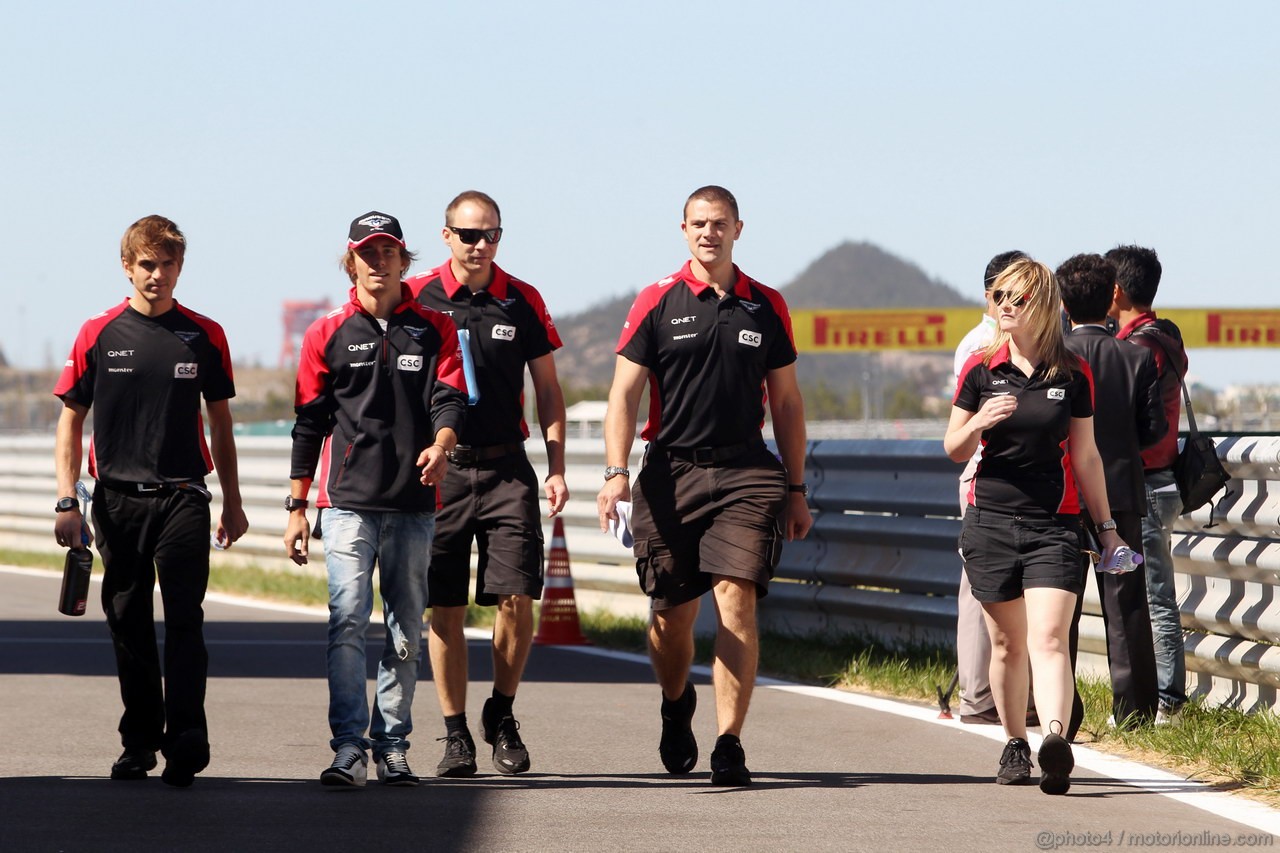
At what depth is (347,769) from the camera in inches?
262

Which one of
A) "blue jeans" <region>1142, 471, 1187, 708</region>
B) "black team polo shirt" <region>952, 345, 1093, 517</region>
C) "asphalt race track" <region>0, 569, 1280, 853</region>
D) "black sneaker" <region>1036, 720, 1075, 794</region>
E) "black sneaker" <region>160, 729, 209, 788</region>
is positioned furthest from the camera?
"blue jeans" <region>1142, 471, 1187, 708</region>

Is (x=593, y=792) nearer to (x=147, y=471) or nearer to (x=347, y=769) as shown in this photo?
(x=347, y=769)

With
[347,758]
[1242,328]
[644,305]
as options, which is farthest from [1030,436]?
[1242,328]

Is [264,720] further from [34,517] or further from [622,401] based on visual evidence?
[34,517]

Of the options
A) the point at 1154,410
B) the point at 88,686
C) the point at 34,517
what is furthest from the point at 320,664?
the point at 34,517

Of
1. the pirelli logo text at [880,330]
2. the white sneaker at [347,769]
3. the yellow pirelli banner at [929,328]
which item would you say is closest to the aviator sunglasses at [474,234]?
the white sneaker at [347,769]

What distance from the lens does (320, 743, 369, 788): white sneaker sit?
21.9 feet

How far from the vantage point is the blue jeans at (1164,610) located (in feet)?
26.9

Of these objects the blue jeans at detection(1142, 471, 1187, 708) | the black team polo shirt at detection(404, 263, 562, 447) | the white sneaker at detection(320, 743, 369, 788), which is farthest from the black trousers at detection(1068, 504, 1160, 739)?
the white sneaker at detection(320, 743, 369, 788)

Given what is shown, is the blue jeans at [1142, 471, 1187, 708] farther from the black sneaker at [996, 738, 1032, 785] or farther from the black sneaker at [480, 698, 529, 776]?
the black sneaker at [480, 698, 529, 776]

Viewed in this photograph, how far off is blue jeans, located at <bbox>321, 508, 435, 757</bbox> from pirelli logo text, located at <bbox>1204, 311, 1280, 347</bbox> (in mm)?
58469

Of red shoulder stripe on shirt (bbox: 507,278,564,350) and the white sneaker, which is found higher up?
red shoulder stripe on shirt (bbox: 507,278,564,350)

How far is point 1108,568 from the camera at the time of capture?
22.9ft

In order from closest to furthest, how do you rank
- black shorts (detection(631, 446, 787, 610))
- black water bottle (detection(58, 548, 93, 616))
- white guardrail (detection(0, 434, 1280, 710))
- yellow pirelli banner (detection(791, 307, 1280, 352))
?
1. black water bottle (detection(58, 548, 93, 616))
2. black shorts (detection(631, 446, 787, 610))
3. white guardrail (detection(0, 434, 1280, 710))
4. yellow pirelli banner (detection(791, 307, 1280, 352))
